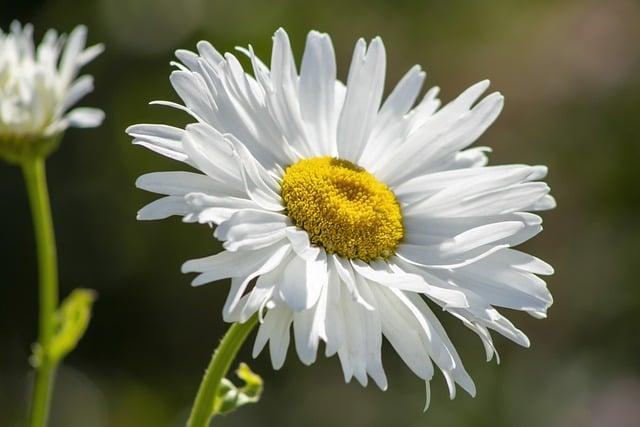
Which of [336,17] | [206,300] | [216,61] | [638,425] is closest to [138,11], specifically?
[336,17]

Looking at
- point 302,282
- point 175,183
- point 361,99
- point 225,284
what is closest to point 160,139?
point 175,183

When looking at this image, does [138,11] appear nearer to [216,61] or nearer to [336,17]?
[336,17]

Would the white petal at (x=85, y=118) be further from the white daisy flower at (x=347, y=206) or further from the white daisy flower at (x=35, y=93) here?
the white daisy flower at (x=347, y=206)

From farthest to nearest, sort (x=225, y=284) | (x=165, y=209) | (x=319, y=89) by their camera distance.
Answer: (x=225, y=284) < (x=319, y=89) < (x=165, y=209)

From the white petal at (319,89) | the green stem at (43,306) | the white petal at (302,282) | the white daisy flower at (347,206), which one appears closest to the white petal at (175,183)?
the white daisy flower at (347,206)

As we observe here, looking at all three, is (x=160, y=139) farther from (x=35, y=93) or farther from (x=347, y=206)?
(x=35, y=93)

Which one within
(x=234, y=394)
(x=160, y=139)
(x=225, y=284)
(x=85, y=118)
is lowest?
(x=234, y=394)
